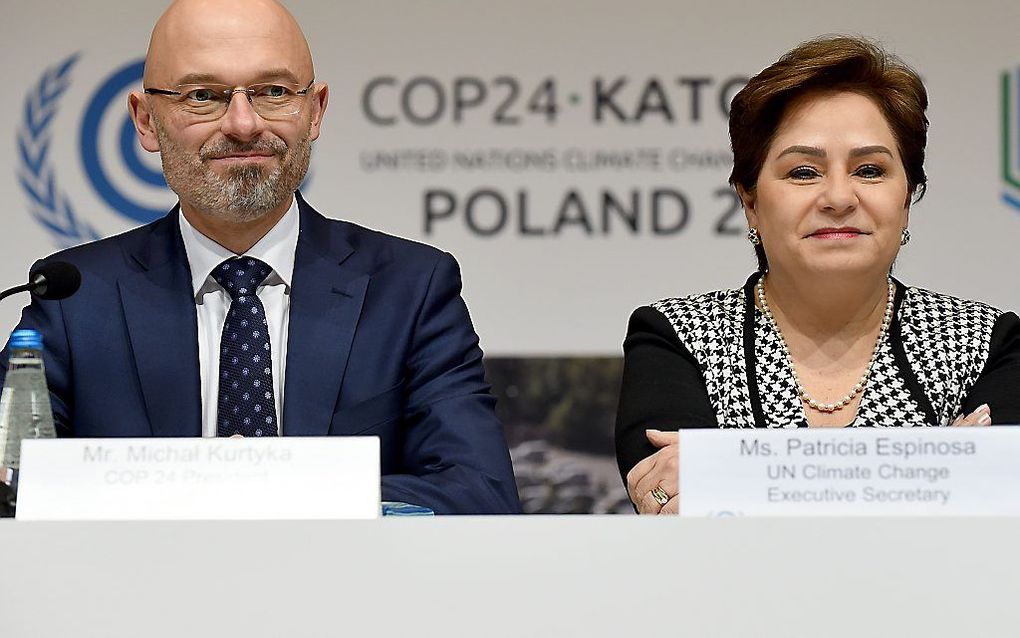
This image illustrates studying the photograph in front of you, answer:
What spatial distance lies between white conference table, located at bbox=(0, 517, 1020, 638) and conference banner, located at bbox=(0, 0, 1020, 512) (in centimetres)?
216

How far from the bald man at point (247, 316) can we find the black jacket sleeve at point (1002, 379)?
0.68 meters

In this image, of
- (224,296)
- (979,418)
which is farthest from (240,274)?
(979,418)

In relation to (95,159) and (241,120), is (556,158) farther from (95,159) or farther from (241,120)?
(241,120)

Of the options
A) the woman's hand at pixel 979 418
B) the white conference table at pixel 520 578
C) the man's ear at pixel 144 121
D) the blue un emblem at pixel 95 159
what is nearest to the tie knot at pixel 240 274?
the man's ear at pixel 144 121

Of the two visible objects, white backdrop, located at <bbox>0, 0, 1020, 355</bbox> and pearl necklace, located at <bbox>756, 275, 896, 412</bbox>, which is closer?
pearl necklace, located at <bbox>756, 275, 896, 412</bbox>

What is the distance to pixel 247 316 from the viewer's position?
194cm

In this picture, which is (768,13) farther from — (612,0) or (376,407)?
(376,407)

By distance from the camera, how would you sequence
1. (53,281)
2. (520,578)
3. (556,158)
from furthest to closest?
1. (556,158)
2. (53,281)
3. (520,578)

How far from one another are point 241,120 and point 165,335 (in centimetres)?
32

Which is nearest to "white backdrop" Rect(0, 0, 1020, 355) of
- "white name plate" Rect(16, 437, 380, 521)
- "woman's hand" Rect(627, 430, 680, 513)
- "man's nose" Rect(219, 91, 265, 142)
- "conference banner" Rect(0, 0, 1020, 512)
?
"conference banner" Rect(0, 0, 1020, 512)

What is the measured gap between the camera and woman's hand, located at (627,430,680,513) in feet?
5.57

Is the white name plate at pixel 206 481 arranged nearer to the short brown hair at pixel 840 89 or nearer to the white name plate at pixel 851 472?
the white name plate at pixel 851 472

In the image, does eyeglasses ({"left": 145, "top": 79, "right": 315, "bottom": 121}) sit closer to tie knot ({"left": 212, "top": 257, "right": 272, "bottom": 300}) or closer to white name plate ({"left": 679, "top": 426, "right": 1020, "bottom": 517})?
tie knot ({"left": 212, "top": 257, "right": 272, "bottom": 300})

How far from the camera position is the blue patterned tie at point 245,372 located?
6.18ft
